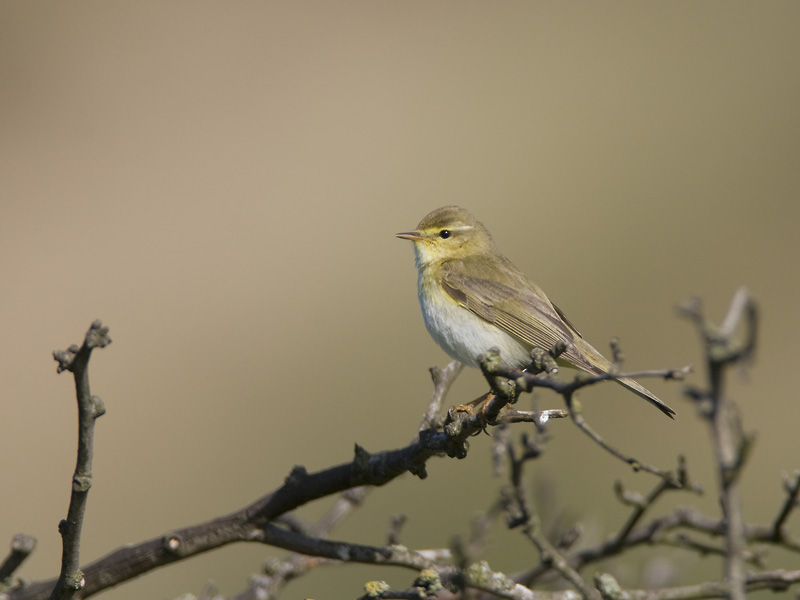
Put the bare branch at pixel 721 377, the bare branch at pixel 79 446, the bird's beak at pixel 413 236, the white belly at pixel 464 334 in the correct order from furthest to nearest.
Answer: the bird's beak at pixel 413 236 → the white belly at pixel 464 334 → the bare branch at pixel 79 446 → the bare branch at pixel 721 377

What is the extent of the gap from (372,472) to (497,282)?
2.65 m

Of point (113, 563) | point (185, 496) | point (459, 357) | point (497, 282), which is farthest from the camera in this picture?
point (185, 496)

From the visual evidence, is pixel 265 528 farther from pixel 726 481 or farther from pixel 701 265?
pixel 701 265

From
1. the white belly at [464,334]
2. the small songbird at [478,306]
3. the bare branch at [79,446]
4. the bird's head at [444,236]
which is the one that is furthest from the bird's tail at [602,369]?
the bare branch at [79,446]

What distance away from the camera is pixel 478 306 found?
184 inches

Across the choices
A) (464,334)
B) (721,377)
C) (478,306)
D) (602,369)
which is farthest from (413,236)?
(721,377)

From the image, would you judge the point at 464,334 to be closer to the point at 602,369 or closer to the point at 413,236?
the point at 602,369

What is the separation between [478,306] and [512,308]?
0.76 ft

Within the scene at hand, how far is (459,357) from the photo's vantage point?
14.6ft

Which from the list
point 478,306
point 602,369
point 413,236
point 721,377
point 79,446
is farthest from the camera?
point 413,236

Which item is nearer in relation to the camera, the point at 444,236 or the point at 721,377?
the point at 721,377

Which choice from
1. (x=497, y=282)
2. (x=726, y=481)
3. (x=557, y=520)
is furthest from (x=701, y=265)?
(x=726, y=481)

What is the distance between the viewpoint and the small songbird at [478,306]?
4.47m

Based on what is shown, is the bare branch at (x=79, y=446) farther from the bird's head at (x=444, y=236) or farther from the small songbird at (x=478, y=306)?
the bird's head at (x=444, y=236)
